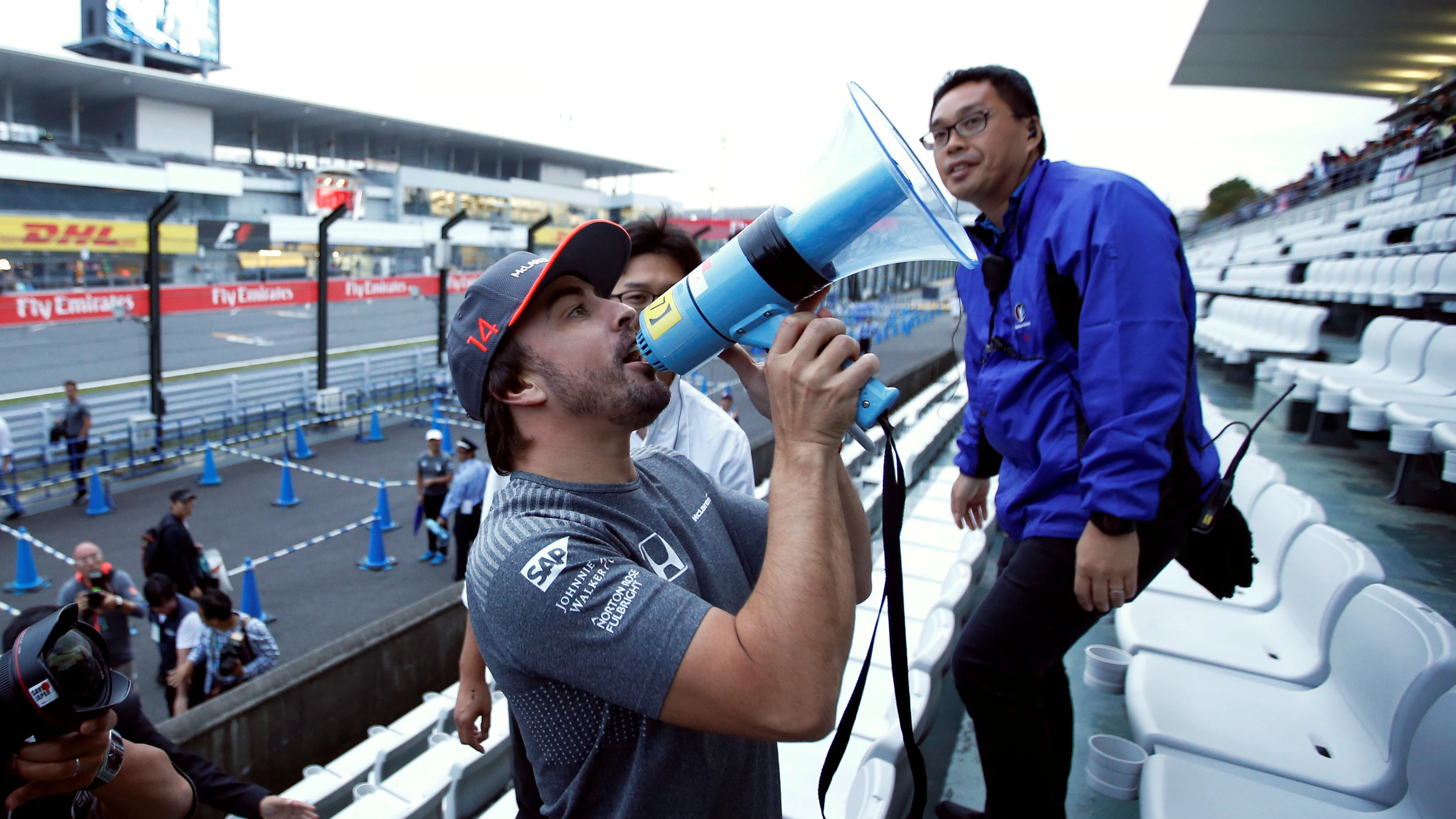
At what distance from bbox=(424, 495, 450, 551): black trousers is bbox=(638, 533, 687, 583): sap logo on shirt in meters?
7.54

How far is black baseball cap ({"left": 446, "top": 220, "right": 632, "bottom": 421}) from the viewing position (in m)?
1.27

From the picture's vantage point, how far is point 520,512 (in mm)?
1154

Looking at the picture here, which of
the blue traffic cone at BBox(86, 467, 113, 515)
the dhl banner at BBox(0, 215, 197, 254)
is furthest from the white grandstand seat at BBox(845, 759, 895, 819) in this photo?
the dhl banner at BBox(0, 215, 197, 254)

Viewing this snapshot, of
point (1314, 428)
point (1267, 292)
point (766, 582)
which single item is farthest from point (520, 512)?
point (1267, 292)

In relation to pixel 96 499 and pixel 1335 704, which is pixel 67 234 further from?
pixel 1335 704

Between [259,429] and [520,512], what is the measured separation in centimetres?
1399

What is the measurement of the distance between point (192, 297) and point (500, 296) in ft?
40.7

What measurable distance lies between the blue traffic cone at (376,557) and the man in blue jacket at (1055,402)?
7.24m

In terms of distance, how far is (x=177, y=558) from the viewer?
6.38m

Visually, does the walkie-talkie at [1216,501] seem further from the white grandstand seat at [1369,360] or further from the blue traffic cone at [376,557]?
the blue traffic cone at [376,557]

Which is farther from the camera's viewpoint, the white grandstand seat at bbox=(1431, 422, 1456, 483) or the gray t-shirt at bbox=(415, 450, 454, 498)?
the gray t-shirt at bbox=(415, 450, 454, 498)

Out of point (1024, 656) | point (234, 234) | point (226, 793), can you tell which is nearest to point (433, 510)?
point (226, 793)

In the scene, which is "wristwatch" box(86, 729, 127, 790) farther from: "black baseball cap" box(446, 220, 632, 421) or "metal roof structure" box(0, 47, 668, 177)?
"metal roof structure" box(0, 47, 668, 177)

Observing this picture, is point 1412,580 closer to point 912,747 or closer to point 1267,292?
point 912,747
